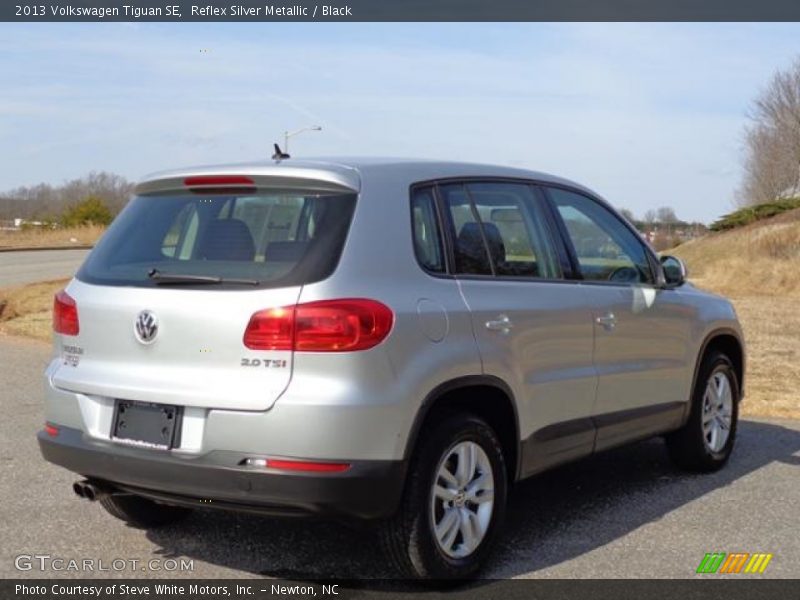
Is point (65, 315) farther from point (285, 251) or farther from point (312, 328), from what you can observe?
point (312, 328)

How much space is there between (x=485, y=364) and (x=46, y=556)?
217cm

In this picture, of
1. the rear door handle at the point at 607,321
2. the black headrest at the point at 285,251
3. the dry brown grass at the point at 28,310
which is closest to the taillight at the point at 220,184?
the black headrest at the point at 285,251

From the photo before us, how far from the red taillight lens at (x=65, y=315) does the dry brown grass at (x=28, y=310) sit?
9316 millimetres

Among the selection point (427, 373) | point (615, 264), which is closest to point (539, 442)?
point (427, 373)

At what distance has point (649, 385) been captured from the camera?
6129 mm

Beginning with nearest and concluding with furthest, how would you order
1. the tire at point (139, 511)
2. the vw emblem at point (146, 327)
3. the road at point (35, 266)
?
the vw emblem at point (146, 327), the tire at point (139, 511), the road at point (35, 266)

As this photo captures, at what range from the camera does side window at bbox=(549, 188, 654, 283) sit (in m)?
5.75

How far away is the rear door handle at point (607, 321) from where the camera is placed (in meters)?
5.64

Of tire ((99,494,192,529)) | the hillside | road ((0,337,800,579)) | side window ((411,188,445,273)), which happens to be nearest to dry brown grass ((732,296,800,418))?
road ((0,337,800,579))

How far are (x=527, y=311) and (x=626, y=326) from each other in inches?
42.3

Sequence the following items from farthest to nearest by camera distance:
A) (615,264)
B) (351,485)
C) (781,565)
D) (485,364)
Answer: (615,264)
(781,565)
(485,364)
(351,485)

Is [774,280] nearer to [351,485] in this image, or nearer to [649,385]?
[649,385]

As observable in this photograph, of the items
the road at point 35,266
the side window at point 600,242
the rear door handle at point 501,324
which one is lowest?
the road at point 35,266

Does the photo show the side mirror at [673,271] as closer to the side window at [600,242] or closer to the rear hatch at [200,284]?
the side window at [600,242]
